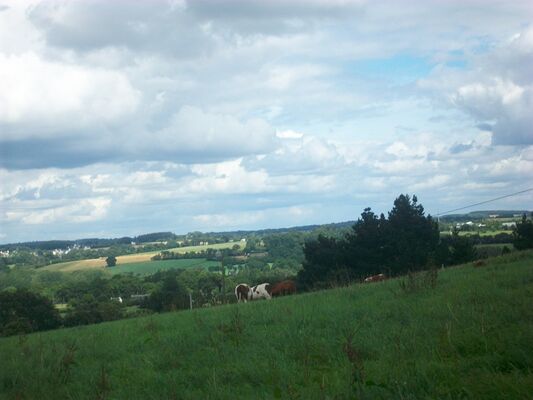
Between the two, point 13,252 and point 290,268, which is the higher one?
point 13,252

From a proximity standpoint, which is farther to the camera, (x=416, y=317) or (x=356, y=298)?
(x=356, y=298)

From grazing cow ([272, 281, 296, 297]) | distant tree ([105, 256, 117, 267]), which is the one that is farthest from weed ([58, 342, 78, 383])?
distant tree ([105, 256, 117, 267])

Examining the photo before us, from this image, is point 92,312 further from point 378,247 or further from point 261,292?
point 378,247

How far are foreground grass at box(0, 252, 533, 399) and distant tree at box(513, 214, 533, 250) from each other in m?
26.9

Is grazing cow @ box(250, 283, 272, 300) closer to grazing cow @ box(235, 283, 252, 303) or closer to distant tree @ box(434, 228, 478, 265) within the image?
grazing cow @ box(235, 283, 252, 303)

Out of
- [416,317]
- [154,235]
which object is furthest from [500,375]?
[154,235]

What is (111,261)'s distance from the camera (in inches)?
2630

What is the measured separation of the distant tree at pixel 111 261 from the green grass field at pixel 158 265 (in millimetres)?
1112

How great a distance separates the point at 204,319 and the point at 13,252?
44676 millimetres

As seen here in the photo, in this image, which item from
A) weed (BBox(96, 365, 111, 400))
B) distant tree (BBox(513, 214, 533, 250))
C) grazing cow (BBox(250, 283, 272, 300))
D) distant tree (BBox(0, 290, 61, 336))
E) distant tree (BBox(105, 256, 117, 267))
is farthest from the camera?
distant tree (BBox(105, 256, 117, 267))

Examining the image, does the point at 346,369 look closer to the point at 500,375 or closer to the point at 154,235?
the point at 500,375

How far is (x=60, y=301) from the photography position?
4600cm

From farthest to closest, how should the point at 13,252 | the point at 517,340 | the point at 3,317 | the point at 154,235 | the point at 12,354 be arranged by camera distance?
the point at 154,235 → the point at 13,252 → the point at 3,317 → the point at 12,354 → the point at 517,340

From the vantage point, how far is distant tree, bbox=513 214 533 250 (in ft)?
127
